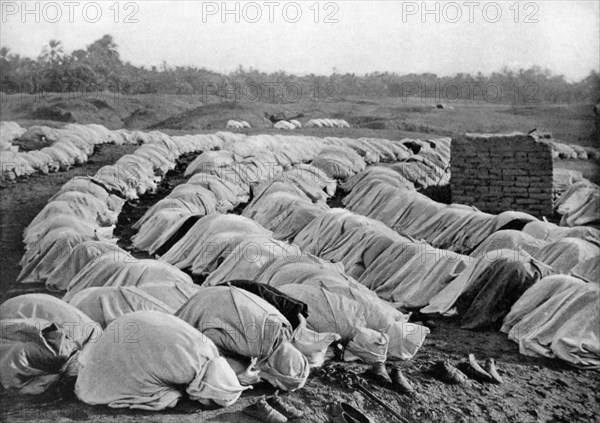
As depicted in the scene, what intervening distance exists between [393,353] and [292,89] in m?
43.0

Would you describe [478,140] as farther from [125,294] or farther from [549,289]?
[125,294]

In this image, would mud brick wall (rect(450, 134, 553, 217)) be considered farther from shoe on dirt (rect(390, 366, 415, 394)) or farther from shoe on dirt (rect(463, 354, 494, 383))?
shoe on dirt (rect(390, 366, 415, 394))

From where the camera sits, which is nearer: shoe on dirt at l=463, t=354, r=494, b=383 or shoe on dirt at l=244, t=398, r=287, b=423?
shoe on dirt at l=244, t=398, r=287, b=423

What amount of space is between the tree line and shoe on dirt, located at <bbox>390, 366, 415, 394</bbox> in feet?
62.2

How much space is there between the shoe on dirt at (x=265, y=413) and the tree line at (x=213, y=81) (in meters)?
19.9

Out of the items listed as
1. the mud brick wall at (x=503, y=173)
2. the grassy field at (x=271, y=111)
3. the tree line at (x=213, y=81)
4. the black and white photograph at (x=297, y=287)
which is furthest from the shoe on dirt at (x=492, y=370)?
the grassy field at (x=271, y=111)

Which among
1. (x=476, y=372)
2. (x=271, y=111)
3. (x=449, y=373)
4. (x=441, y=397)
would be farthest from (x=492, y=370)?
(x=271, y=111)

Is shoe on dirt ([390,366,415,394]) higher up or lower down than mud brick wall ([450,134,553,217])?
lower down

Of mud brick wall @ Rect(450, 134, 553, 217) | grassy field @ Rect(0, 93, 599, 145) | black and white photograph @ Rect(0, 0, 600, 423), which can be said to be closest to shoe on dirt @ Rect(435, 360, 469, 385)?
black and white photograph @ Rect(0, 0, 600, 423)

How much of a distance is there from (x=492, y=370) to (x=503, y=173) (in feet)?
25.1

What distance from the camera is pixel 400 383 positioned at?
256 inches

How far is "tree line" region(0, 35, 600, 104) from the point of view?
35.9m

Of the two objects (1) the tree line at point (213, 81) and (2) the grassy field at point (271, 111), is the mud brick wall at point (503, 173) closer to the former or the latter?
(1) the tree line at point (213, 81)

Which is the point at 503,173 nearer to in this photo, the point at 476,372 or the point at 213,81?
the point at 476,372
